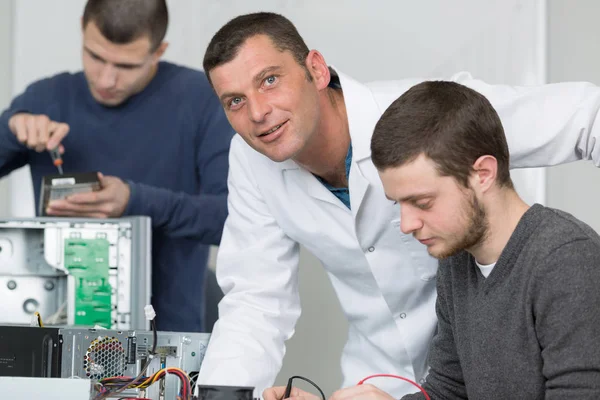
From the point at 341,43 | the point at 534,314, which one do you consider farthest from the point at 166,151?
the point at 534,314

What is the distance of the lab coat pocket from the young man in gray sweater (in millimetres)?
482

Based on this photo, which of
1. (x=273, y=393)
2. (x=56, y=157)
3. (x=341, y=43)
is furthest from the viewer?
(x=341, y=43)

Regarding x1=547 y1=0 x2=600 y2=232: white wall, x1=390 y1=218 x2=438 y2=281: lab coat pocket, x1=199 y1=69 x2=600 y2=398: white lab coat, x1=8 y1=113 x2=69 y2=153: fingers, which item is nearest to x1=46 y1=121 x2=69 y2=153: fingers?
x1=8 y1=113 x2=69 y2=153: fingers

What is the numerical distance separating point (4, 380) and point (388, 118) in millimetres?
805

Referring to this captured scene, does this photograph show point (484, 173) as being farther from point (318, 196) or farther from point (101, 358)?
point (101, 358)

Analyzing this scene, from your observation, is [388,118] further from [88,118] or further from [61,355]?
[88,118]

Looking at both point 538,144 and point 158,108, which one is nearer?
point 538,144

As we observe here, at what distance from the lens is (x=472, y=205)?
4.41ft

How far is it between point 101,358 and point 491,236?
84 centimetres

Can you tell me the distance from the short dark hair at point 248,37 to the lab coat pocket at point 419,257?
0.46m

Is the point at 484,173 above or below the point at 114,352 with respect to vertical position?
above

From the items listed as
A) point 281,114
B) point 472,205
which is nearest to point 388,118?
point 472,205

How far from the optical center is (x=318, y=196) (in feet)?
6.57

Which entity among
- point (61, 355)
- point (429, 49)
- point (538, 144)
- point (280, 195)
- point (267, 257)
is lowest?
point (61, 355)
